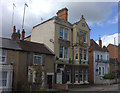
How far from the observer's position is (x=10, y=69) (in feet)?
51.8

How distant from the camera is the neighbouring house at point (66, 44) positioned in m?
21.6

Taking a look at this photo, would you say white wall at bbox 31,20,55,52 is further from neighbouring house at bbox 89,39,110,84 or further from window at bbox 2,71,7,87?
neighbouring house at bbox 89,39,110,84

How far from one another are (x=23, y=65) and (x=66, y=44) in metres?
8.36

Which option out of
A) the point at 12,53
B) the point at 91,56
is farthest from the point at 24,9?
the point at 91,56

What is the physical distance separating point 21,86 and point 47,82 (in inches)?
181

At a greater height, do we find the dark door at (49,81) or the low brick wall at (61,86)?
the dark door at (49,81)

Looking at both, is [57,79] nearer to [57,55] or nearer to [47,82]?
[47,82]

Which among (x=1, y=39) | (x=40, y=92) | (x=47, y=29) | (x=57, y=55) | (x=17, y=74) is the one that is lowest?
(x=40, y=92)

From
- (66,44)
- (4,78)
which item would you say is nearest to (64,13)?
(66,44)

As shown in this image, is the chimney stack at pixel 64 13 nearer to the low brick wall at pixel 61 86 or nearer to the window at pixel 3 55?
the low brick wall at pixel 61 86

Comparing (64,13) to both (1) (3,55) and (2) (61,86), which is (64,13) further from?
(1) (3,55)

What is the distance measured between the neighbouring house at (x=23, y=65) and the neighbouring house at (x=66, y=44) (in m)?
1.65

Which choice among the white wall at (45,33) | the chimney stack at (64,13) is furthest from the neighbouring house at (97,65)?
the white wall at (45,33)

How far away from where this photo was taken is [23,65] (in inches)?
684
